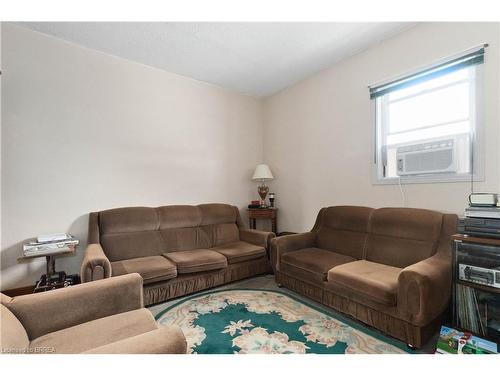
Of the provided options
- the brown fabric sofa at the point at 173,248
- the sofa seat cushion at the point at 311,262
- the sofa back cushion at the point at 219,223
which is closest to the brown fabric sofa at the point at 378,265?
the sofa seat cushion at the point at 311,262

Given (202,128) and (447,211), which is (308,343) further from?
(202,128)

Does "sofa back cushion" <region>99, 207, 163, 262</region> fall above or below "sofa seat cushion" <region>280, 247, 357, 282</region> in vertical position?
above

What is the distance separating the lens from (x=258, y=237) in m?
3.06

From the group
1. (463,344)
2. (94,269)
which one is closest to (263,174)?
(94,269)

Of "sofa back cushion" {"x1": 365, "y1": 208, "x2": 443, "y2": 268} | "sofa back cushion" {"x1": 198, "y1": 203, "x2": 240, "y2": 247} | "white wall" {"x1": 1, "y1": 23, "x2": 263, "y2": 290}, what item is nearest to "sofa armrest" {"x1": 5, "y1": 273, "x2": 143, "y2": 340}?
"white wall" {"x1": 1, "y1": 23, "x2": 263, "y2": 290}

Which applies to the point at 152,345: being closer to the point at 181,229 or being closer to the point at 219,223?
the point at 181,229

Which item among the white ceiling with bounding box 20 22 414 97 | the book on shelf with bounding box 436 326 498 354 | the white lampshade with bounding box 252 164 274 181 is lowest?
the book on shelf with bounding box 436 326 498 354

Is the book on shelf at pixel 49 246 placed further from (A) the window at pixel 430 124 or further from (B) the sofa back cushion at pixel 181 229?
(A) the window at pixel 430 124

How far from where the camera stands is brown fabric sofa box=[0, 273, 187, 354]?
2.87ft

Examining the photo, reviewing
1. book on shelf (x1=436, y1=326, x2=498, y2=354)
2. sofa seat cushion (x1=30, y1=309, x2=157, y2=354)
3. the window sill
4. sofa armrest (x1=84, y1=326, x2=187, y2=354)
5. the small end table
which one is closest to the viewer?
sofa armrest (x1=84, y1=326, x2=187, y2=354)

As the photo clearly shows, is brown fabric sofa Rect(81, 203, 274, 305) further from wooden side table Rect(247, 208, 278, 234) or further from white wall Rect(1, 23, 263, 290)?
wooden side table Rect(247, 208, 278, 234)

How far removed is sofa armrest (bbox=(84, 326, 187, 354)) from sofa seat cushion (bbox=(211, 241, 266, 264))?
1770 mm
